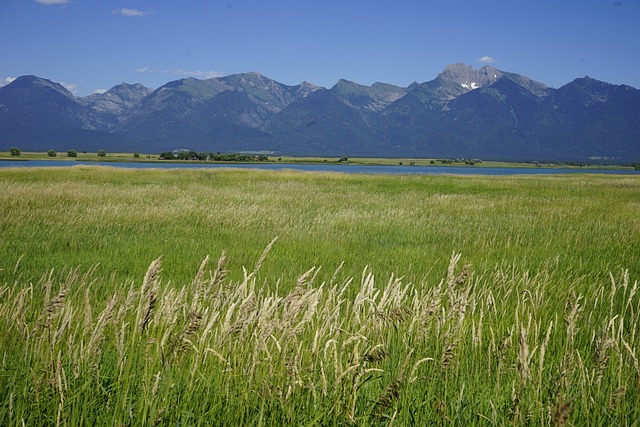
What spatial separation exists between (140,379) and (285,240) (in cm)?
987

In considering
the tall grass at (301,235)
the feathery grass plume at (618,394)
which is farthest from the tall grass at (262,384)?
the tall grass at (301,235)

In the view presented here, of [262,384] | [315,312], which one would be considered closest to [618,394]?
[262,384]

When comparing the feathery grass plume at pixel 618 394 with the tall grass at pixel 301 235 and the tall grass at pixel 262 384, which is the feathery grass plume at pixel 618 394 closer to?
the tall grass at pixel 262 384

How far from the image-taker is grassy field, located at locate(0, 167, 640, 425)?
10.6 ft

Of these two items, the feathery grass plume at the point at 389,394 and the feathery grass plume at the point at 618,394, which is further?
the feathery grass plume at the point at 389,394

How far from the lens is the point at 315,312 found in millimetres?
5574

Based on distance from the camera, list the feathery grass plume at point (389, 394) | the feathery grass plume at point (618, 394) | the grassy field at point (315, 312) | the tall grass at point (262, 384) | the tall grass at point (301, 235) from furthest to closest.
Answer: the tall grass at point (301, 235) → the grassy field at point (315, 312) → the tall grass at point (262, 384) → the feathery grass plume at point (389, 394) → the feathery grass plume at point (618, 394)

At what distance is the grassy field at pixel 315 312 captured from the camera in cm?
325

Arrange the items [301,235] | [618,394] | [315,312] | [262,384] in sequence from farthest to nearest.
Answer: [301,235]
[315,312]
[262,384]
[618,394]

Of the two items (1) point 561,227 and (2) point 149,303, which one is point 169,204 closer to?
(1) point 561,227

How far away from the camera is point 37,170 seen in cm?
4500

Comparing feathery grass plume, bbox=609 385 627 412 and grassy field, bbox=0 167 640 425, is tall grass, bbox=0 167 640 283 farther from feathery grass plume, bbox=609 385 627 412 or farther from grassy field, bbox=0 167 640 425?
feathery grass plume, bbox=609 385 627 412

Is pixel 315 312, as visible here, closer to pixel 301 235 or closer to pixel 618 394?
pixel 618 394

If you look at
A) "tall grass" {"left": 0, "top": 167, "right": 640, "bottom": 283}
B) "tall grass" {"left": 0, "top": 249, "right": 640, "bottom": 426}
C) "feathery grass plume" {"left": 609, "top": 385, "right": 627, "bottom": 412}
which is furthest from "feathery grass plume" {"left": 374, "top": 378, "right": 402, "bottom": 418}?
"tall grass" {"left": 0, "top": 167, "right": 640, "bottom": 283}
